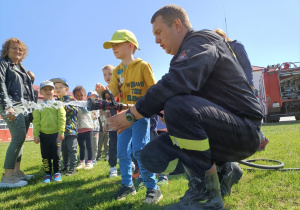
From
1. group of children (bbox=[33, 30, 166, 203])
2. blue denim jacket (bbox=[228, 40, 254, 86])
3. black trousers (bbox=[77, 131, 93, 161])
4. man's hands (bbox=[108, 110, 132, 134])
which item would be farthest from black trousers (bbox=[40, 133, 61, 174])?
blue denim jacket (bbox=[228, 40, 254, 86])

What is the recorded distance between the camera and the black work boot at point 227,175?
230 cm

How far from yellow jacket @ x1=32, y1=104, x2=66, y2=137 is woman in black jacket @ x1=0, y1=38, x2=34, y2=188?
16 cm

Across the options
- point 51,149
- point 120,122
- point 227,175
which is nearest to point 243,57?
point 227,175

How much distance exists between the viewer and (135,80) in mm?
3037

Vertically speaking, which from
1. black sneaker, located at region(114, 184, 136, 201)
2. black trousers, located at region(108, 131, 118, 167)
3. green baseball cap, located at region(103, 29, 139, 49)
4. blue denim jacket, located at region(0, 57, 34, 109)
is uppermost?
green baseball cap, located at region(103, 29, 139, 49)

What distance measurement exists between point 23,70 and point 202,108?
3.87 metres

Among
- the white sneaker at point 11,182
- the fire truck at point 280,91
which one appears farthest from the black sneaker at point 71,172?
the fire truck at point 280,91

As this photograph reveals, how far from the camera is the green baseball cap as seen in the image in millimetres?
3129

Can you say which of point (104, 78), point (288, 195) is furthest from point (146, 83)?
A: point (104, 78)

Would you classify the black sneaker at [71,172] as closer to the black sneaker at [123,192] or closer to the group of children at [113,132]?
the group of children at [113,132]

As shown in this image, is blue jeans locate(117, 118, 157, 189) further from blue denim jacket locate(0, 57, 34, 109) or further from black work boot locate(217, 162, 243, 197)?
blue denim jacket locate(0, 57, 34, 109)

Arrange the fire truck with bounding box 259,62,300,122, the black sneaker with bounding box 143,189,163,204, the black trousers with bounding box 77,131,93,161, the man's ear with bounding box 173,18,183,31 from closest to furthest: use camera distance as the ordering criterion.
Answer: the man's ear with bounding box 173,18,183,31 < the black sneaker with bounding box 143,189,163,204 < the black trousers with bounding box 77,131,93,161 < the fire truck with bounding box 259,62,300,122

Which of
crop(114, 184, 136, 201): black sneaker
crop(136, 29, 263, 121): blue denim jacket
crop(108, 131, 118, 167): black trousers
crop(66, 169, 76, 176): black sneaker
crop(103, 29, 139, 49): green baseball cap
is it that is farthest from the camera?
crop(66, 169, 76, 176): black sneaker

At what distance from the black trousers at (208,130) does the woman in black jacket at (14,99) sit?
3173 mm
